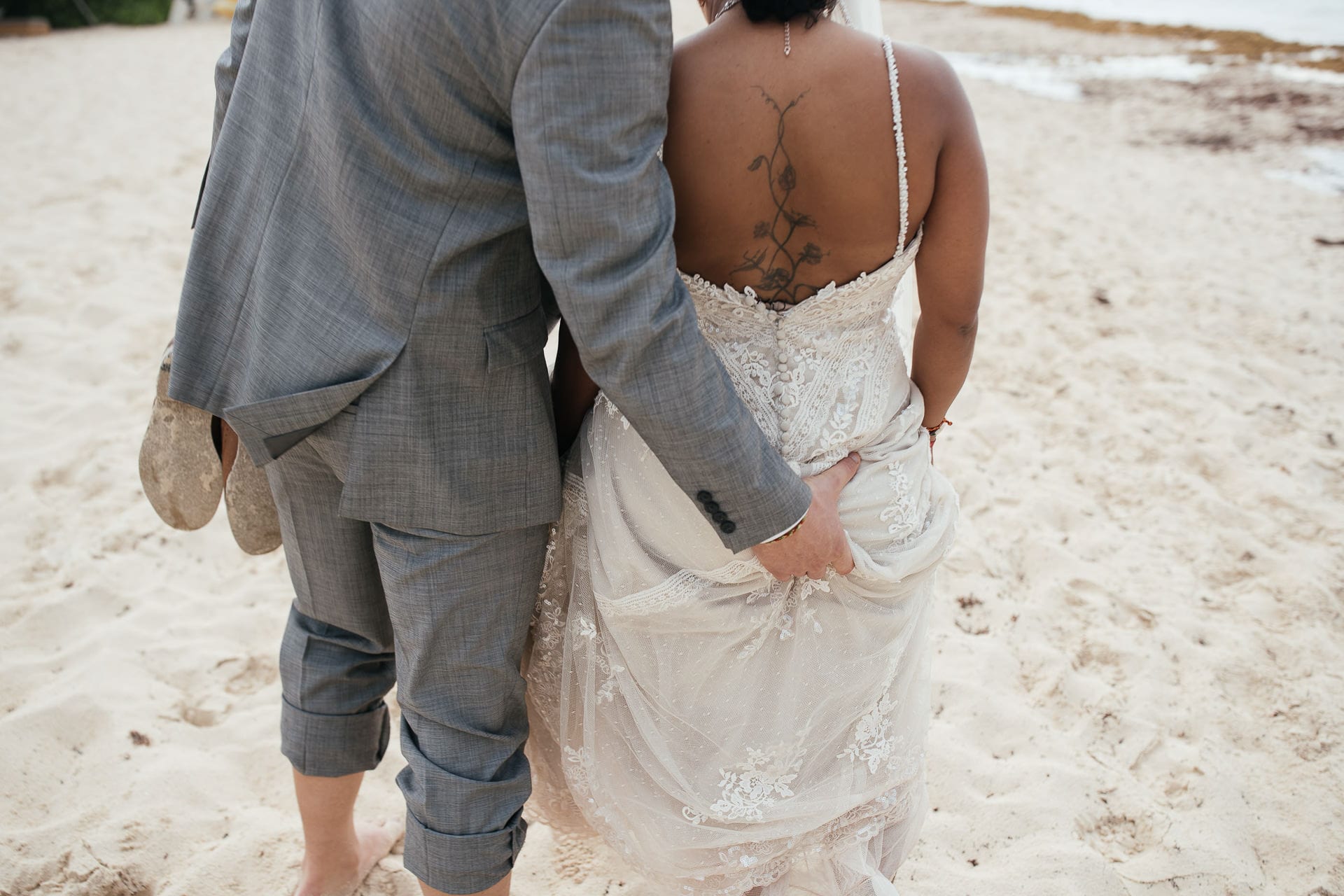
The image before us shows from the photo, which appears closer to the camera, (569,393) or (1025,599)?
(569,393)

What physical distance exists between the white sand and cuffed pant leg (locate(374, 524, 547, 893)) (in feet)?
2.00

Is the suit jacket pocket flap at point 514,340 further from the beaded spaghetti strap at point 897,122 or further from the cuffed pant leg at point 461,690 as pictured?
the beaded spaghetti strap at point 897,122

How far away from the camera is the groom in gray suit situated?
3.67 ft

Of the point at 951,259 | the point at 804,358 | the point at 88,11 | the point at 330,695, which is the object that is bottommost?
the point at 88,11

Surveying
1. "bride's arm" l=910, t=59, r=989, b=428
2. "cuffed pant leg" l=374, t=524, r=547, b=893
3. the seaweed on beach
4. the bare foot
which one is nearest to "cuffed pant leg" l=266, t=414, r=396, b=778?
"cuffed pant leg" l=374, t=524, r=547, b=893

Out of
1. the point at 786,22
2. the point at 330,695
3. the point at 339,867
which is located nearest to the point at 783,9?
the point at 786,22

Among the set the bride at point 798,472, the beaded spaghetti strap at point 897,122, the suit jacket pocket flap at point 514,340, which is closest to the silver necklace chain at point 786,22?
the bride at point 798,472

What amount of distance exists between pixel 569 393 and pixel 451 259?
1.36 feet

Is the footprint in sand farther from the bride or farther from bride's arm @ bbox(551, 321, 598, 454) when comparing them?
bride's arm @ bbox(551, 321, 598, 454)

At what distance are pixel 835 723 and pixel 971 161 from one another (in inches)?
35.8

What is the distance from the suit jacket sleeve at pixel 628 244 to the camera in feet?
3.56

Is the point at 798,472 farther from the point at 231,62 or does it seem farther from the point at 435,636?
the point at 231,62

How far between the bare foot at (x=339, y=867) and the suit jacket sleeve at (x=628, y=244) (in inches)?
48.9

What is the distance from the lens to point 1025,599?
9.54 ft
